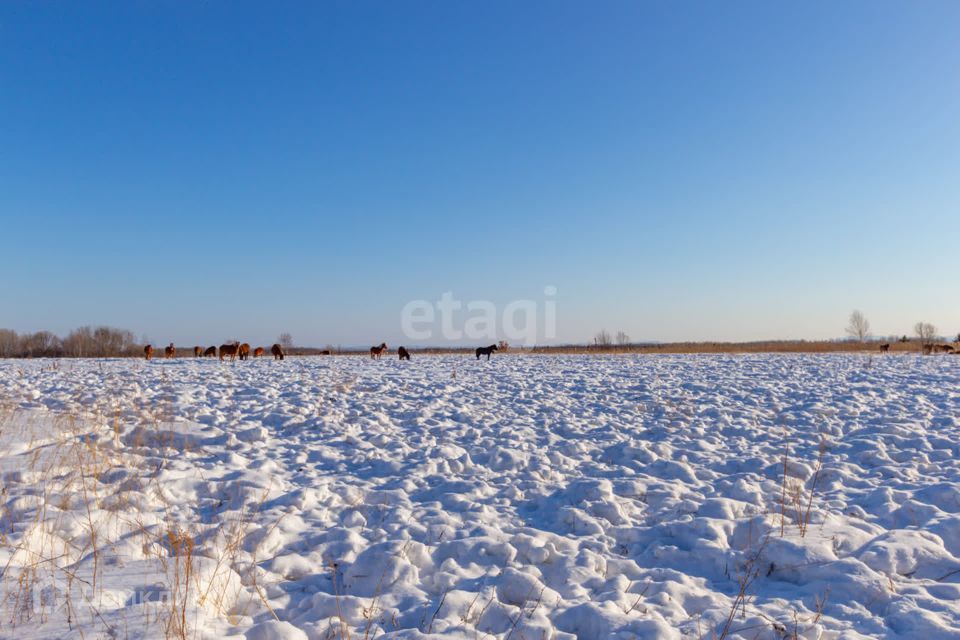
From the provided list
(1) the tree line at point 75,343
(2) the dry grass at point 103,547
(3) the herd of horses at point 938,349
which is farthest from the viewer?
(1) the tree line at point 75,343

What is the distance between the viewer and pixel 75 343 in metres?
47.3

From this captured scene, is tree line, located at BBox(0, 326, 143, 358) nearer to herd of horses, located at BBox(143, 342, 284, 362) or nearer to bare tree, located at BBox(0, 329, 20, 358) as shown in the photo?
bare tree, located at BBox(0, 329, 20, 358)

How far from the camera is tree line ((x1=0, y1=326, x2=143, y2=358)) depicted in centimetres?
4343

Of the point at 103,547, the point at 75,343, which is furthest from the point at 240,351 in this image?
the point at 75,343

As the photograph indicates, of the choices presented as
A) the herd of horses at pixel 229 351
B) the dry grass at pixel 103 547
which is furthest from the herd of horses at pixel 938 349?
the dry grass at pixel 103 547

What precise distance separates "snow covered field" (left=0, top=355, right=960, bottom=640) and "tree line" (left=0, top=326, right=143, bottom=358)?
41746mm

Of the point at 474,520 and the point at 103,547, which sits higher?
the point at 103,547

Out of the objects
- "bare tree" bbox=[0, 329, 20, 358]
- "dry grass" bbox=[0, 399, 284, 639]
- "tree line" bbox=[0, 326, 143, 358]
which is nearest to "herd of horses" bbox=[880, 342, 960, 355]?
"dry grass" bbox=[0, 399, 284, 639]

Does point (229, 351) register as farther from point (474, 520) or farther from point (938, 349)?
point (938, 349)

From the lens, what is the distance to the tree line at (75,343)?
143 ft

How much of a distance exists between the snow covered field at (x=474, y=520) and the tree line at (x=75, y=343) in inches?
1644

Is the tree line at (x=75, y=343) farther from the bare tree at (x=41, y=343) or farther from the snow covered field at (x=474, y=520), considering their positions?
the snow covered field at (x=474, y=520)

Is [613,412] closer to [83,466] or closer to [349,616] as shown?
[349,616]

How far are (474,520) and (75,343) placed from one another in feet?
186
